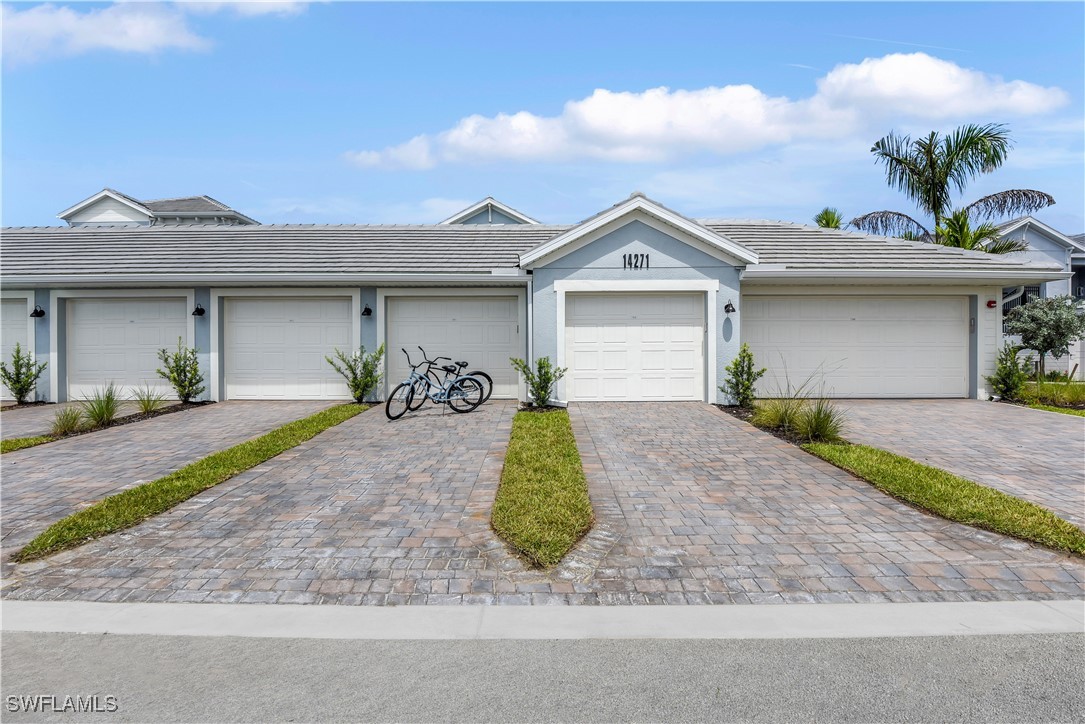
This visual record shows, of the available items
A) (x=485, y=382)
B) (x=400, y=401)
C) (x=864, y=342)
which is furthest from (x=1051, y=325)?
(x=400, y=401)

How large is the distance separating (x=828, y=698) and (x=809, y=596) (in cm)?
111

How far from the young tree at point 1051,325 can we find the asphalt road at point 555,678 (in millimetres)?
13612

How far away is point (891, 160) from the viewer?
17.9 metres

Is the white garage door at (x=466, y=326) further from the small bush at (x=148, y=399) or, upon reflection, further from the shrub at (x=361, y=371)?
the small bush at (x=148, y=399)

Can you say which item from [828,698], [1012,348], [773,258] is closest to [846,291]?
[773,258]

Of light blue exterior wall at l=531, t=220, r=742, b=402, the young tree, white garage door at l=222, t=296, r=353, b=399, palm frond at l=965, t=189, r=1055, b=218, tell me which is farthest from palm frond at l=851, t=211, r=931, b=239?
white garage door at l=222, t=296, r=353, b=399

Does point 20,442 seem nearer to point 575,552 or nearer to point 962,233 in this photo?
point 575,552

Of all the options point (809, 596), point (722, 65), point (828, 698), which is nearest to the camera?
point (828, 698)

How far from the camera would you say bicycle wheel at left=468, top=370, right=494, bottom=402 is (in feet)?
38.4

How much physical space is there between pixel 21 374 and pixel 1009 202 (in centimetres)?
2915

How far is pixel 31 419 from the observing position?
10.6 metres

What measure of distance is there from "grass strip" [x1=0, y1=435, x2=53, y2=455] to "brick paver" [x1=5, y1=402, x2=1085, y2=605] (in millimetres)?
4075

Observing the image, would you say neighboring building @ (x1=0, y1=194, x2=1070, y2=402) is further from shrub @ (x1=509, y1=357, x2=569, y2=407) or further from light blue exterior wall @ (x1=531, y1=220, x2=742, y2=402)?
shrub @ (x1=509, y1=357, x2=569, y2=407)

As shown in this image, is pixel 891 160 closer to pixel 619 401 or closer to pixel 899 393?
pixel 899 393
